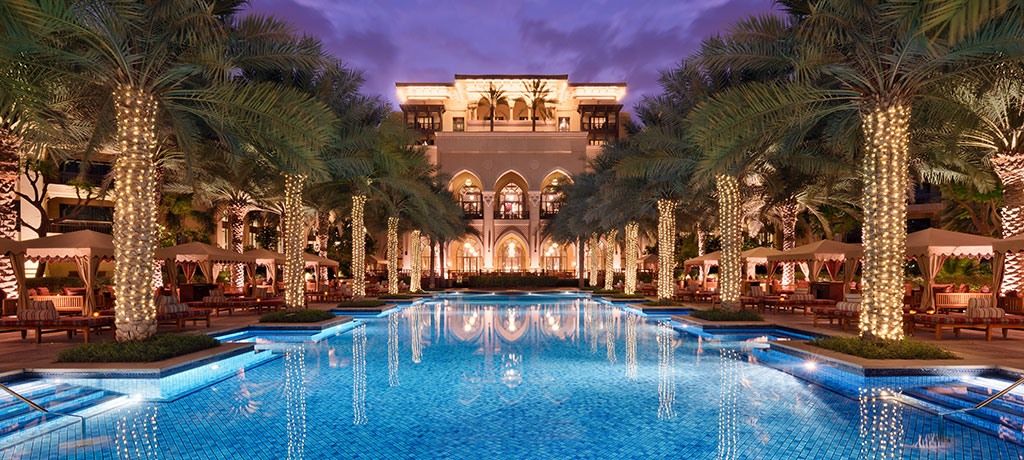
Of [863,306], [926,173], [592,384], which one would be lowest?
[592,384]

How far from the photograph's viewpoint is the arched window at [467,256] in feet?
165

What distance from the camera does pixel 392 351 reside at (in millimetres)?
11922

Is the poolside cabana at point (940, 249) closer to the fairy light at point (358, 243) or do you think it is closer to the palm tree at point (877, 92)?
the palm tree at point (877, 92)

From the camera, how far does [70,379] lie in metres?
7.79

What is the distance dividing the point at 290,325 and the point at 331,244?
88.6ft

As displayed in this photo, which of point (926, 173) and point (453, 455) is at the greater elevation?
point (926, 173)

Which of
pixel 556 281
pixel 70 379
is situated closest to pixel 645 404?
pixel 70 379

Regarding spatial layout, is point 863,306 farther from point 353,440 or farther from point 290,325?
point 290,325

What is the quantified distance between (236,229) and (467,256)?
83.5 ft

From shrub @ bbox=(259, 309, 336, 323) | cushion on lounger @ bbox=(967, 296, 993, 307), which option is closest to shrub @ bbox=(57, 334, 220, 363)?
shrub @ bbox=(259, 309, 336, 323)

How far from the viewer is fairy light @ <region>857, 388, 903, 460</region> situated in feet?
17.9

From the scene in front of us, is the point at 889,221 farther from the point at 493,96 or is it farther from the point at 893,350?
the point at 493,96

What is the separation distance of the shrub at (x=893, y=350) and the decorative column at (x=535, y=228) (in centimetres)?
3776

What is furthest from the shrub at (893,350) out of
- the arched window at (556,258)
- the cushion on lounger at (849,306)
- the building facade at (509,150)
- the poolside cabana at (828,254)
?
the arched window at (556,258)
